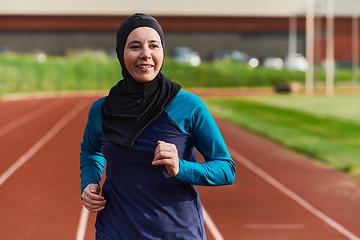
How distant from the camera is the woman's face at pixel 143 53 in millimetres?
2281

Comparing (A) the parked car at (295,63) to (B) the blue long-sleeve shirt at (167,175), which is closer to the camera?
(B) the blue long-sleeve shirt at (167,175)

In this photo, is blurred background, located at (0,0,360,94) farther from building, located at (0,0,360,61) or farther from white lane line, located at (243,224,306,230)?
white lane line, located at (243,224,306,230)

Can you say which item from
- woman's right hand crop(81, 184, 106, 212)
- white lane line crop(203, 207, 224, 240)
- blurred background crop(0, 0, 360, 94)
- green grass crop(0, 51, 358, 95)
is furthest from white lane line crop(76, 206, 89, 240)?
blurred background crop(0, 0, 360, 94)

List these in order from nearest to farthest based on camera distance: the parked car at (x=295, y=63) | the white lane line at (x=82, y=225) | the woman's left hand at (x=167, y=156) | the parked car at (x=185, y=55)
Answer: the woman's left hand at (x=167, y=156) → the white lane line at (x=82, y=225) → the parked car at (x=185, y=55) → the parked car at (x=295, y=63)

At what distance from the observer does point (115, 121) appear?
93.0 inches

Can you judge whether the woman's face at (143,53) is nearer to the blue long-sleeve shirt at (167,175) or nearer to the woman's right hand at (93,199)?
the blue long-sleeve shirt at (167,175)

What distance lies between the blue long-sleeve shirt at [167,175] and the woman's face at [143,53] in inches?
6.8

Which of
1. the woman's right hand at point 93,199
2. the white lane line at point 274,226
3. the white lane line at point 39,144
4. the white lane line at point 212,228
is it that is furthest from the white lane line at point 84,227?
the woman's right hand at point 93,199

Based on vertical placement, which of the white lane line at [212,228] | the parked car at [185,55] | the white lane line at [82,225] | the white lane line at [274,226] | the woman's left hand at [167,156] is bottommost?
the white lane line at [274,226]

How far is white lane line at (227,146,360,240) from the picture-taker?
20.9 feet

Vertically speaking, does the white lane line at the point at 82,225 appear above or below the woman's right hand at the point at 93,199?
below

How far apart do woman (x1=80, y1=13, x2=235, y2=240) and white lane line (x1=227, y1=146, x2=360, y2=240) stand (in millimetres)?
4312

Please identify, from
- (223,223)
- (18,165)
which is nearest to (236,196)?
(223,223)

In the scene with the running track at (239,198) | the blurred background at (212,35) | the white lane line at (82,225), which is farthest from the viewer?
the blurred background at (212,35)
